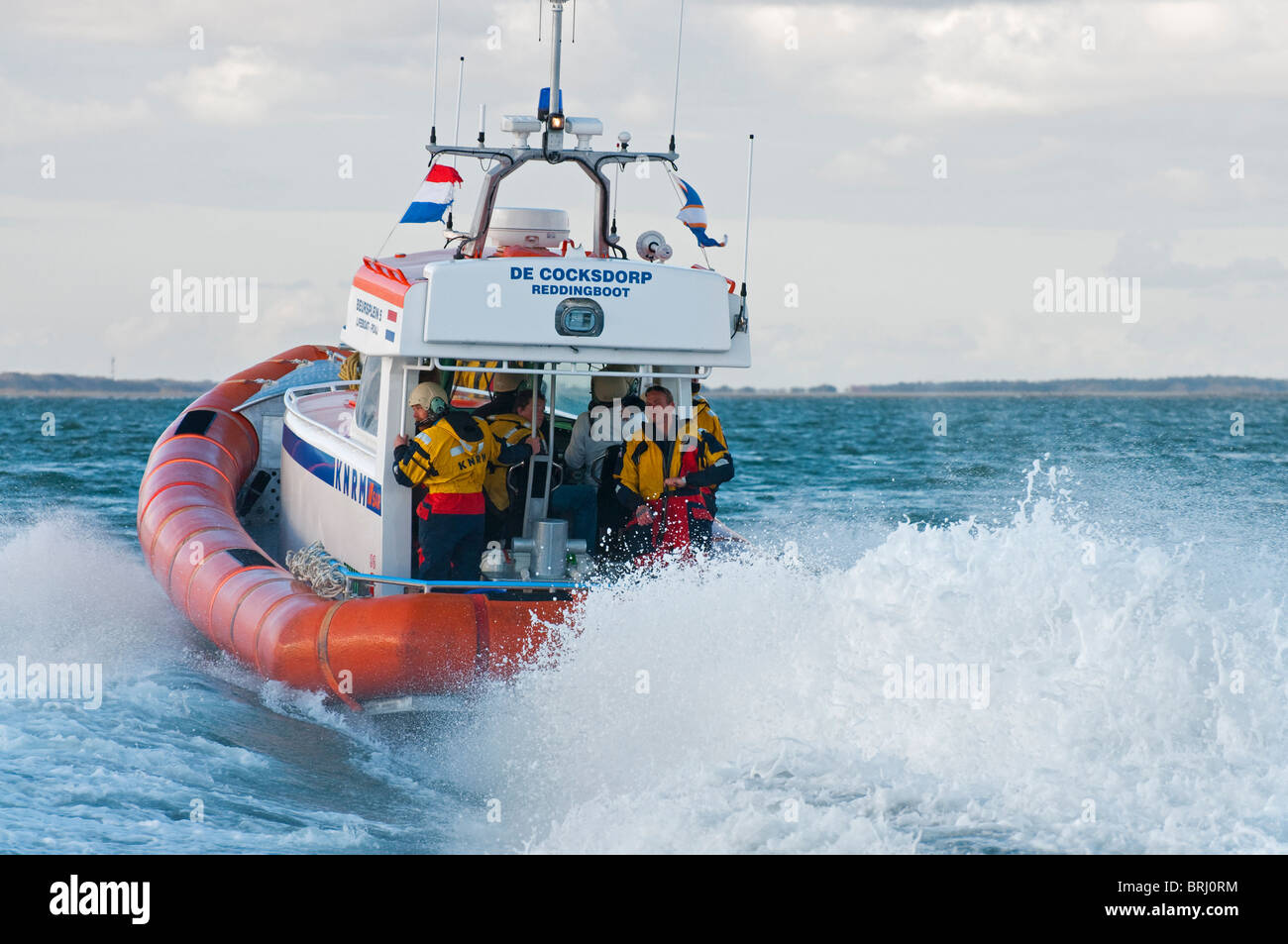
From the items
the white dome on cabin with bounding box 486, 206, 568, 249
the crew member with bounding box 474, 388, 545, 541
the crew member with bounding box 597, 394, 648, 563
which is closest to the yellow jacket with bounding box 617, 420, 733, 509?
the crew member with bounding box 597, 394, 648, 563

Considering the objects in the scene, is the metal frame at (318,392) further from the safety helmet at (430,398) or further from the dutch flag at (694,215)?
the dutch flag at (694,215)

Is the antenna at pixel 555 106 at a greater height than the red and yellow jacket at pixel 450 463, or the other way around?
the antenna at pixel 555 106

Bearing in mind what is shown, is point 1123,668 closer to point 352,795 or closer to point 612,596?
point 612,596

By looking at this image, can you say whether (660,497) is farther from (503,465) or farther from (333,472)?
(333,472)

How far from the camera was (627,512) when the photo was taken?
23.0ft

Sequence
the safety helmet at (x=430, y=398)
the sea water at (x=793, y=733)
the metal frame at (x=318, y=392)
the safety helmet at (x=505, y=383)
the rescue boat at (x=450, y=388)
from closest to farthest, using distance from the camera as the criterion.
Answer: the sea water at (x=793, y=733), the rescue boat at (x=450, y=388), the safety helmet at (x=430, y=398), the safety helmet at (x=505, y=383), the metal frame at (x=318, y=392)

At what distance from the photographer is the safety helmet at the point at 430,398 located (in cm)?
675

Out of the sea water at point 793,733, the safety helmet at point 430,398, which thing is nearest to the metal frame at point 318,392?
the safety helmet at point 430,398

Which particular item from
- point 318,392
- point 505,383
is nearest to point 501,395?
point 505,383

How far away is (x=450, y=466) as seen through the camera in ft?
21.8

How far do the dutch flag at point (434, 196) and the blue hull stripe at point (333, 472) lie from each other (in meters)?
1.31

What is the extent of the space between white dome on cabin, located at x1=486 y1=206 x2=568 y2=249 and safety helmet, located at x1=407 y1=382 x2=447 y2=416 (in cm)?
160

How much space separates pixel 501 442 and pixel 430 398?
0.44 meters
